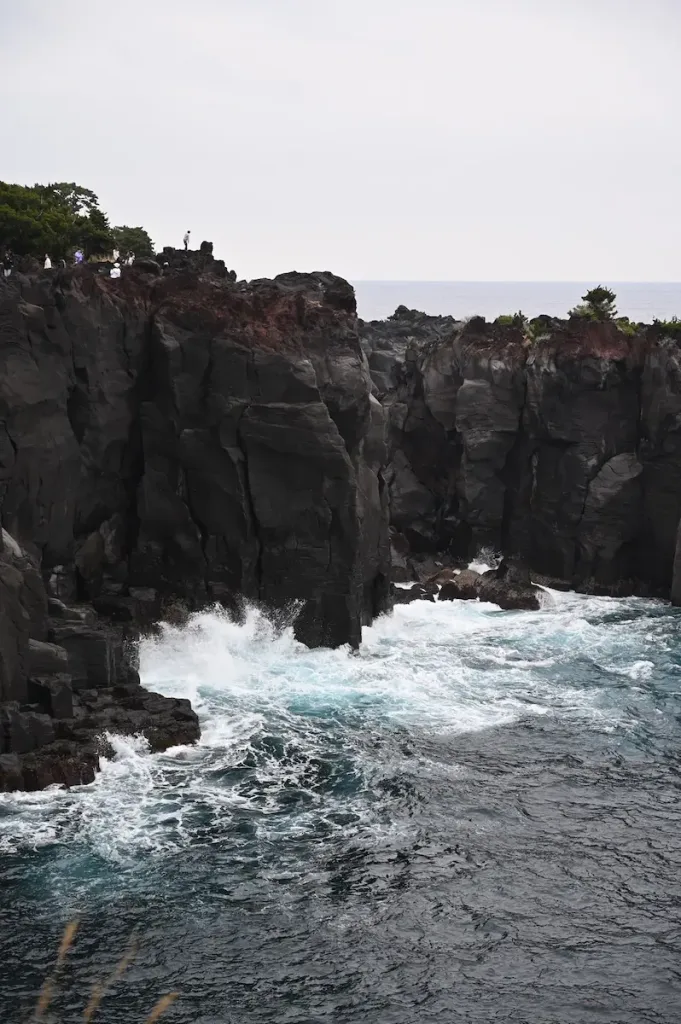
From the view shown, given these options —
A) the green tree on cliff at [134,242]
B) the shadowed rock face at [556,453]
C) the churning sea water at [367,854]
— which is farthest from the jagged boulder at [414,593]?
the green tree on cliff at [134,242]

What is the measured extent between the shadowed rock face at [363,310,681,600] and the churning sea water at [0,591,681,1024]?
64.3ft

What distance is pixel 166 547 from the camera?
5712cm

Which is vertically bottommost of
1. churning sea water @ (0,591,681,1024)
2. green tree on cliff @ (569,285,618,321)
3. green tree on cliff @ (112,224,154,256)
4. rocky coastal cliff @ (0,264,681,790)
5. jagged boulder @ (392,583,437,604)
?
churning sea water @ (0,591,681,1024)

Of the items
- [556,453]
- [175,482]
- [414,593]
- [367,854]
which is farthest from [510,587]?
[367,854]

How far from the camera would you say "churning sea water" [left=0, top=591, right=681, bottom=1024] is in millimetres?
29000

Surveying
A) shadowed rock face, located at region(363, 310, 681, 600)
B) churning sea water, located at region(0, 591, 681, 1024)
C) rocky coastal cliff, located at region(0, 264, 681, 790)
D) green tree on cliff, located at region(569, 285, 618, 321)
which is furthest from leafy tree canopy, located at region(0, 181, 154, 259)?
green tree on cliff, located at region(569, 285, 618, 321)

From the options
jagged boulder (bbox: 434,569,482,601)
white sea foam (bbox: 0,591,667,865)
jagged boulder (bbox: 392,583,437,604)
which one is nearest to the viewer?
white sea foam (bbox: 0,591,667,865)

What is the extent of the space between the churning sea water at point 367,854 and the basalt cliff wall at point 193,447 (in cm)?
442

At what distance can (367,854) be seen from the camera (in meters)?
35.7

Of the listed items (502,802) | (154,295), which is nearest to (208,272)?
(154,295)

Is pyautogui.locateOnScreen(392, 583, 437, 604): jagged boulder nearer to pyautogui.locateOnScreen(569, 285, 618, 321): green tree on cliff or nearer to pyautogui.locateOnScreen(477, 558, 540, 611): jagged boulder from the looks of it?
pyautogui.locateOnScreen(477, 558, 540, 611): jagged boulder

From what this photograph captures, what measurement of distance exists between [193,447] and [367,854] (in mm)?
26382

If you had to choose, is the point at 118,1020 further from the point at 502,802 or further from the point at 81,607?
the point at 81,607

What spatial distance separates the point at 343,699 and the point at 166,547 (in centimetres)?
1313
